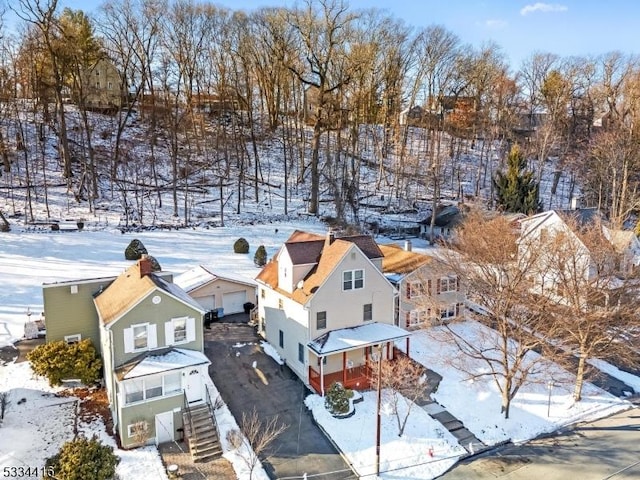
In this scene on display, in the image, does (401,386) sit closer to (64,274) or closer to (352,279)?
(352,279)

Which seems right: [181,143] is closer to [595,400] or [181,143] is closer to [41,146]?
[41,146]

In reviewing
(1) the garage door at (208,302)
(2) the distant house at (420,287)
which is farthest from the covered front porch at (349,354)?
(1) the garage door at (208,302)

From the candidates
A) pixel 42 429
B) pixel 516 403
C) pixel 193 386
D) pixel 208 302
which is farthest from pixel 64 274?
pixel 516 403

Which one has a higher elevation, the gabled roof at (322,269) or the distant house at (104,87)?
the distant house at (104,87)

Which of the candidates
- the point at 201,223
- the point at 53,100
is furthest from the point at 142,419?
the point at 53,100

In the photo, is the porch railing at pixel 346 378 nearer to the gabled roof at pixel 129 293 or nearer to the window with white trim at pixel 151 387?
the window with white trim at pixel 151 387

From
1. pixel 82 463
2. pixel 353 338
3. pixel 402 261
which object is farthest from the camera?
pixel 402 261
